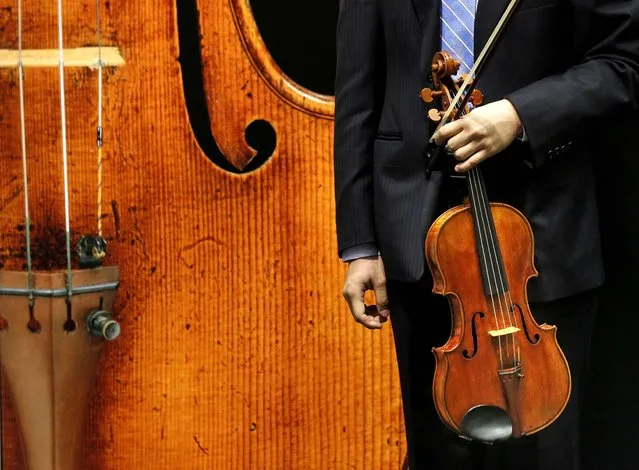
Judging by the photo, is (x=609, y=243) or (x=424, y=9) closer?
(x=424, y=9)

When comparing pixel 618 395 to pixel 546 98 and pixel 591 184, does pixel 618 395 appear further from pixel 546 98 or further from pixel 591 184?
pixel 546 98

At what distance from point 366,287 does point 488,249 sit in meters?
0.23

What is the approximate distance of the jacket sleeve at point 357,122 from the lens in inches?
43.4

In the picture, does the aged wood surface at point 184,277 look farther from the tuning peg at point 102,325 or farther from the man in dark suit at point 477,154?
the man in dark suit at point 477,154

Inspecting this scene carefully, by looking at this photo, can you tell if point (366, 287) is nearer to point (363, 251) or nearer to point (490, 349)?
point (363, 251)

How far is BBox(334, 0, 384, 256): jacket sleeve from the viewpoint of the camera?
1.10 meters

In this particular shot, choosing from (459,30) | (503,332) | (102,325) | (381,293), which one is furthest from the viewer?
(102,325)

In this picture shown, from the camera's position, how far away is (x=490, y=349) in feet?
2.94

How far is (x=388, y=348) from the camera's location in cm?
138

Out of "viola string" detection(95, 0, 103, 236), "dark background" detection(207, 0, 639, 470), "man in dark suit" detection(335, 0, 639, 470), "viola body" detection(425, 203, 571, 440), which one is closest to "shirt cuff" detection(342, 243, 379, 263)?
"man in dark suit" detection(335, 0, 639, 470)

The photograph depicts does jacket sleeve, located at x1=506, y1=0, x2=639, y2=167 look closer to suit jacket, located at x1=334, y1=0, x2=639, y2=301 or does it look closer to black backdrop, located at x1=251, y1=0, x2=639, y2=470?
suit jacket, located at x1=334, y1=0, x2=639, y2=301

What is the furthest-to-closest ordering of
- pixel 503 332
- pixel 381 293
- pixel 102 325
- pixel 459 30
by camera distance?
pixel 102 325
pixel 381 293
pixel 459 30
pixel 503 332

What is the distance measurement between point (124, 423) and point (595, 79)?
34.3 inches

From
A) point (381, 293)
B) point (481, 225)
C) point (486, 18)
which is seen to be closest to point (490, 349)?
point (481, 225)
